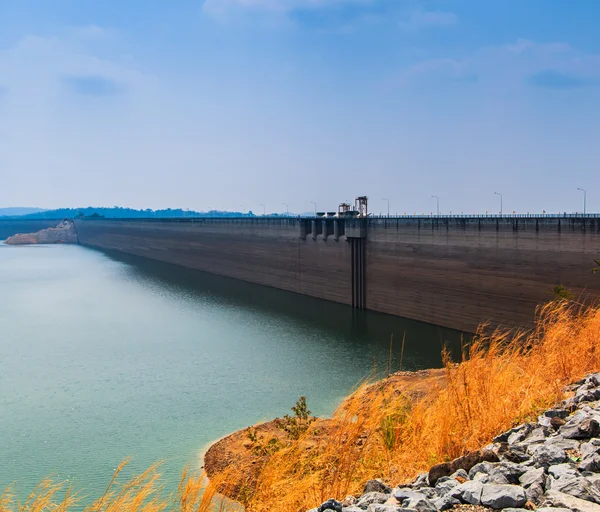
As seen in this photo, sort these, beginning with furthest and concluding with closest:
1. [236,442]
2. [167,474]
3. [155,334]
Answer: [155,334] < [236,442] < [167,474]

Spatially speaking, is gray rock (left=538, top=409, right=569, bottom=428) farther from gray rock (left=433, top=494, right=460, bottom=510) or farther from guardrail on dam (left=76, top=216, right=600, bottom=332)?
guardrail on dam (left=76, top=216, right=600, bottom=332)

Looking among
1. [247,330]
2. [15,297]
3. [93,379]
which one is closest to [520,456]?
[93,379]

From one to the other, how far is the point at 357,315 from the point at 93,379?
2167 centimetres

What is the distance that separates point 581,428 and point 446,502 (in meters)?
2.13

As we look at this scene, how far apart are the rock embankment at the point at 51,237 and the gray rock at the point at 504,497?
542ft

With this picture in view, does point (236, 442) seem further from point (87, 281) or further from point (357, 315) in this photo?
point (87, 281)

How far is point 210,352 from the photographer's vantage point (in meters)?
32.0

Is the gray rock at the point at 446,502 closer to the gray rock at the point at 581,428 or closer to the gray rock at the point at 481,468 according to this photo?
the gray rock at the point at 481,468

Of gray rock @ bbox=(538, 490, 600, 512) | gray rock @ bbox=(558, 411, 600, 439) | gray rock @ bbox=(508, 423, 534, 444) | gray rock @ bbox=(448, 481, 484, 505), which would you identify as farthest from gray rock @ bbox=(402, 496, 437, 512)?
gray rock @ bbox=(558, 411, 600, 439)

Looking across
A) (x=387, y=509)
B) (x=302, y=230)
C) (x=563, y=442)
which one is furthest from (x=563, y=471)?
(x=302, y=230)

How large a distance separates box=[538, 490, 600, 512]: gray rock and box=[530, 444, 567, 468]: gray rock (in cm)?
72

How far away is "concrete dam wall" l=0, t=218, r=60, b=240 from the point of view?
17300 cm

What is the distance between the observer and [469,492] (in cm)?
543

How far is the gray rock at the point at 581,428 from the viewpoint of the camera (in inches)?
252
